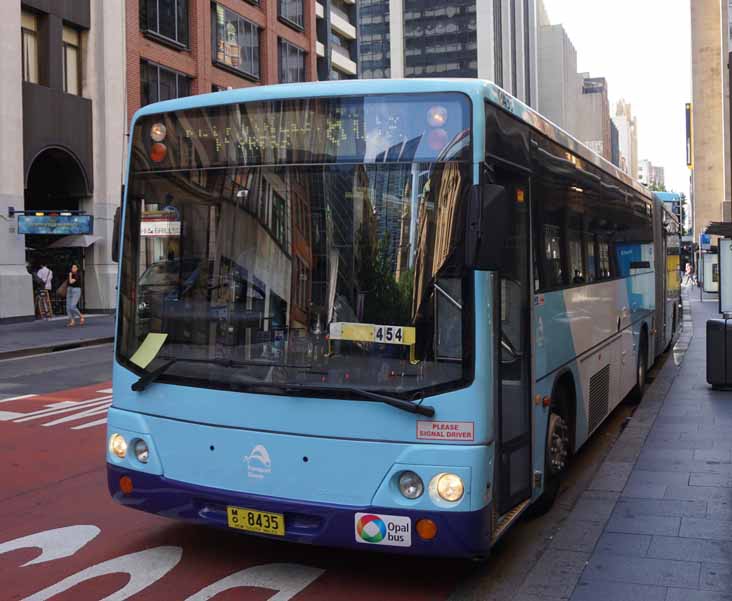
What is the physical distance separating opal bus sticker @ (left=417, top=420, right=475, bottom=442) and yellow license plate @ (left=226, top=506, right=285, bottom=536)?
0.94 metres

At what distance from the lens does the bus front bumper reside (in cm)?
459

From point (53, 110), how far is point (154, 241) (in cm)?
2622

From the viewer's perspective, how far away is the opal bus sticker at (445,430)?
182 inches

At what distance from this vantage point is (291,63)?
4569 centimetres

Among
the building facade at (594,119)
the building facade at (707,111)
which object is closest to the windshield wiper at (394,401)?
the building facade at (707,111)

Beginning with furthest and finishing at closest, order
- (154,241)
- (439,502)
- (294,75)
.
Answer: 1. (294,75)
2. (154,241)
3. (439,502)

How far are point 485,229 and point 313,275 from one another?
1.02m

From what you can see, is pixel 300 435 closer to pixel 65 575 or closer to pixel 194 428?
pixel 194 428

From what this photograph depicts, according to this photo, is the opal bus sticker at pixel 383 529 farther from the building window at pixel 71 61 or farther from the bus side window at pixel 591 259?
the building window at pixel 71 61

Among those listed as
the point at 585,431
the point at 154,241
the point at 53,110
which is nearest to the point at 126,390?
the point at 154,241

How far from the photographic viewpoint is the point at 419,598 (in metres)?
4.97

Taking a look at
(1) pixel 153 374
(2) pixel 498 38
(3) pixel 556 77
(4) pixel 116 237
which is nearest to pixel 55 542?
(1) pixel 153 374

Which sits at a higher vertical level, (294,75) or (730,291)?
(294,75)

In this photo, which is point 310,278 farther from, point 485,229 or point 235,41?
point 235,41
